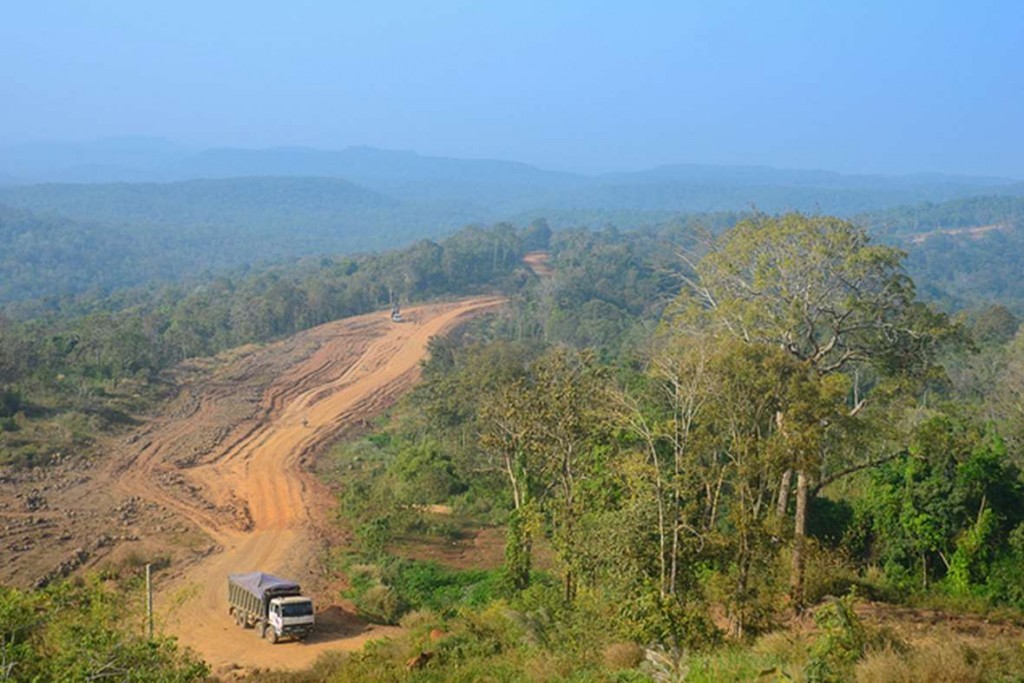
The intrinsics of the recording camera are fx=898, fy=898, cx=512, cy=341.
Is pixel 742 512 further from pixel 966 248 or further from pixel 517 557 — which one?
pixel 966 248

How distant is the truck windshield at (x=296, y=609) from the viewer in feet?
54.4

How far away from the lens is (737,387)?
12453mm

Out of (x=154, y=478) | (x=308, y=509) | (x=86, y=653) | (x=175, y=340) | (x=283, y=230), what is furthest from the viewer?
(x=283, y=230)

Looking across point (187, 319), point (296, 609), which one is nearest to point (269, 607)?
point (296, 609)

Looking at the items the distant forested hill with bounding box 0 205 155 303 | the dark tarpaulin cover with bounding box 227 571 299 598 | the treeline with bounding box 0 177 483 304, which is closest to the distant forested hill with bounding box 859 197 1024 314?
the dark tarpaulin cover with bounding box 227 571 299 598

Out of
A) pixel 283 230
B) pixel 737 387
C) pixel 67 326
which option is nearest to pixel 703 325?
pixel 737 387

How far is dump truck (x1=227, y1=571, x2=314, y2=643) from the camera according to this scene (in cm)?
1662

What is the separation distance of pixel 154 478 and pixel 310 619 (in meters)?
13.1

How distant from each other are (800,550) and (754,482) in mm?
1583

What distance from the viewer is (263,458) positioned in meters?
30.8

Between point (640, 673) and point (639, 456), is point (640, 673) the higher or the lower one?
the lower one

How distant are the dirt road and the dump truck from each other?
0.67ft

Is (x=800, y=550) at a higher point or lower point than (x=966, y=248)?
higher

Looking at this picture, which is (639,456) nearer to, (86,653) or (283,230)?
(86,653)
